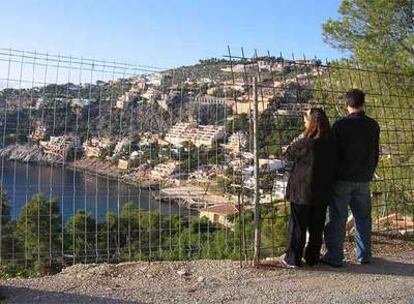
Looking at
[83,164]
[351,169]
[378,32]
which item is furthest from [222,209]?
[378,32]

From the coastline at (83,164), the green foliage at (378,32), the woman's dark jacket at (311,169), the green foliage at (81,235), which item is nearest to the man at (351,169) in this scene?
the woman's dark jacket at (311,169)

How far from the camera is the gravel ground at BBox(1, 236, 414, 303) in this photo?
554 cm

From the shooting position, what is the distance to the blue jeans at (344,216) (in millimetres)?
6664

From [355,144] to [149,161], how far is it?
2334mm

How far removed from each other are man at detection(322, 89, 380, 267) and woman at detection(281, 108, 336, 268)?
7.6 inches

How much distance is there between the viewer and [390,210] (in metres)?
9.61

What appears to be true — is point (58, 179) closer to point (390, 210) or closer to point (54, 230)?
point (54, 230)

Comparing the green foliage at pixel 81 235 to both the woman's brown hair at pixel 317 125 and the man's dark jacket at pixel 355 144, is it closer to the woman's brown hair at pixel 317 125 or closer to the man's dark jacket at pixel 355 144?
the woman's brown hair at pixel 317 125

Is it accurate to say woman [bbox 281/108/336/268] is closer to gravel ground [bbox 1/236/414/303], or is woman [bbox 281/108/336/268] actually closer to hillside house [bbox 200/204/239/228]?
gravel ground [bbox 1/236/414/303]

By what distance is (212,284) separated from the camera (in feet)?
19.7

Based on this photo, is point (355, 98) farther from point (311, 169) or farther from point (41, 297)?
point (41, 297)

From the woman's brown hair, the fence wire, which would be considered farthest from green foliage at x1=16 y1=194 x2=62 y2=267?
the woman's brown hair

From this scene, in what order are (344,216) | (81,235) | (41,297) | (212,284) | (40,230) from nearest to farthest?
(41,297) → (212,284) → (344,216) → (40,230) → (81,235)

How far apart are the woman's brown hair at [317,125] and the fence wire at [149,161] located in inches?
23.8
